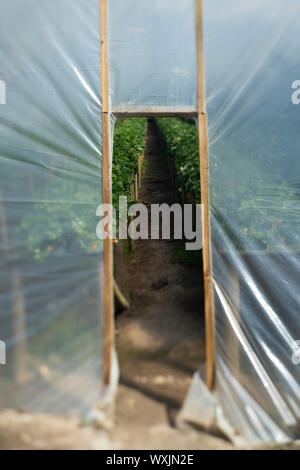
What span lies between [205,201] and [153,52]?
1328 mm

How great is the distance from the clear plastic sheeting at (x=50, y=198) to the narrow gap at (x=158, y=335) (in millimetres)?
355

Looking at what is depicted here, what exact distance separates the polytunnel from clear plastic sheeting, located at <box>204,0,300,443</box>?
0.04 ft

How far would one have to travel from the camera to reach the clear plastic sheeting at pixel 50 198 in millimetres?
3137

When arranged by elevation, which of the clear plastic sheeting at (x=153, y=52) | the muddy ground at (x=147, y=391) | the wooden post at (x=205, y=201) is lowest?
the muddy ground at (x=147, y=391)

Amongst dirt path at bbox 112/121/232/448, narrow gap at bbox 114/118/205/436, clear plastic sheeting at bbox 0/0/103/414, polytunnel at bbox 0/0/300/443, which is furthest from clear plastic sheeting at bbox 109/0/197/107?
dirt path at bbox 112/121/232/448

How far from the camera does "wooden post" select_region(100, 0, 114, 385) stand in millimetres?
3182

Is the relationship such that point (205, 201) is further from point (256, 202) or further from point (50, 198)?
point (50, 198)

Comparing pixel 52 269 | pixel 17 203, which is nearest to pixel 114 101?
pixel 17 203

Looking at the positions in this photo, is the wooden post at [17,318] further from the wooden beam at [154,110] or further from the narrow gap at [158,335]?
the wooden beam at [154,110]

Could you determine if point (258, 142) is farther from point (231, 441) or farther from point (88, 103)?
point (231, 441)

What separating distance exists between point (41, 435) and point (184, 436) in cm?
107

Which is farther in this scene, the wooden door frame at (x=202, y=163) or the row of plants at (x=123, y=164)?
the row of plants at (x=123, y=164)

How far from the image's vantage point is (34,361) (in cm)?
312

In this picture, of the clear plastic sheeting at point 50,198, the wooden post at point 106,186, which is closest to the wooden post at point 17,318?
the clear plastic sheeting at point 50,198
